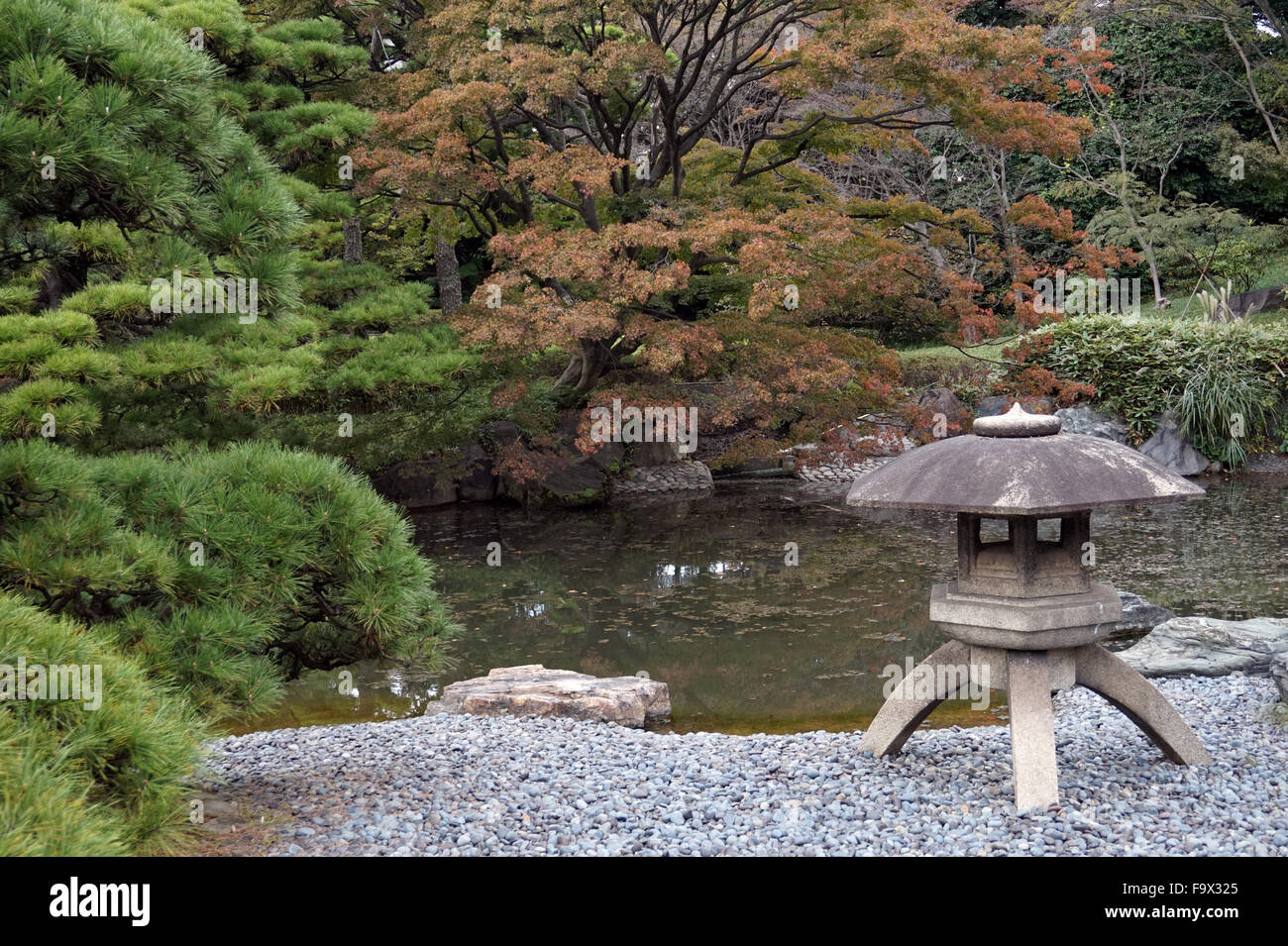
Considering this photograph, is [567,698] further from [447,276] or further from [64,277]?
[447,276]

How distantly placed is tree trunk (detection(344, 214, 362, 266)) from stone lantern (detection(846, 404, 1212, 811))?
363 inches

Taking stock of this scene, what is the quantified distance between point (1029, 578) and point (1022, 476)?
43 centimetres

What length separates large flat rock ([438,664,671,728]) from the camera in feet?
18.2

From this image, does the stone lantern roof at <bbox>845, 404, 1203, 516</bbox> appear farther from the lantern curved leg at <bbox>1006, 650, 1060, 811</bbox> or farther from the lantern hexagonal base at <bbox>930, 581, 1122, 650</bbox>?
the lantern curved leg at <bbox>1006, 650, 1060, 811</bbox>

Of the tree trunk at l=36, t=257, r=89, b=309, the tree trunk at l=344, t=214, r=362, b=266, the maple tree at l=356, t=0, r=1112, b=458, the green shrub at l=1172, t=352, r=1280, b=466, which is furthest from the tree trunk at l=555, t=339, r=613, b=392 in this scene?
the green shrub at l=1172, t=352, r=1280, b=466

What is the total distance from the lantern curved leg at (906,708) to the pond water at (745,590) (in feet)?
3.95

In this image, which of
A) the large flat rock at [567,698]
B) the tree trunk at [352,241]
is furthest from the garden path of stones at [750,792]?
the tree trunk at [352,241]

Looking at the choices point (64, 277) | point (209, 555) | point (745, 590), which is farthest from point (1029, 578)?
point (745, 590)

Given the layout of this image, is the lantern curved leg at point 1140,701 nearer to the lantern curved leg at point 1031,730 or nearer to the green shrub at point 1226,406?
the lantern curved leg at point 1031,730

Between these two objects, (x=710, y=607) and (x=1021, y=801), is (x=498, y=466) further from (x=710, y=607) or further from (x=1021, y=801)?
(x=1021, y=801)

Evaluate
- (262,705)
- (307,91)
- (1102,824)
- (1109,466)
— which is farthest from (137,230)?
(307,91)

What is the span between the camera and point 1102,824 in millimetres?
3580

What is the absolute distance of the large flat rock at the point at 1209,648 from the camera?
19.3ft

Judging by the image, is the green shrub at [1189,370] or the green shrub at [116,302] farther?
the green shrub at [1189,370]
